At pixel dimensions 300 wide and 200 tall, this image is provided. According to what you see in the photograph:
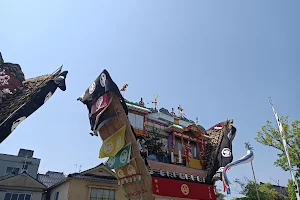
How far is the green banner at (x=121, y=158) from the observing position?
12.9 metres

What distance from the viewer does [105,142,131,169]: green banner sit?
12.9 metres

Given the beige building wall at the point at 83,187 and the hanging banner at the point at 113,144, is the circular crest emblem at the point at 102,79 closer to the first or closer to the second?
the hanging banner at the point at 113,144

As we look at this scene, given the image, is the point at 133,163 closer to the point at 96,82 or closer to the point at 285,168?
the point at 96,82

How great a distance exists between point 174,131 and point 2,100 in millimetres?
10319

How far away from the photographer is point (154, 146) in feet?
50.0

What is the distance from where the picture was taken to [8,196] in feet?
56.9

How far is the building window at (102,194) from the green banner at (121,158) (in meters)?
5.44

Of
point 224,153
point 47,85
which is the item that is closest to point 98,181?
point 224,153

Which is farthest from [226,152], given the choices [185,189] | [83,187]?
[83,187]

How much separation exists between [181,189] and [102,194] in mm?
6582

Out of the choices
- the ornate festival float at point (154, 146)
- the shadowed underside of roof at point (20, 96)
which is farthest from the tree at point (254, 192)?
the shadowed underside of roof at point (20, 96)

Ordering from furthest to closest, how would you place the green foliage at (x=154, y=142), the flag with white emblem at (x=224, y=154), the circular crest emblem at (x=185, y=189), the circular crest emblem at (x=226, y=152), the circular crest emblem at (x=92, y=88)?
the circular crest emblem at (x=226, y=152), the flag with white emblem at (x=224, y=154), the green foliage at (x=154, y=142), the circular crest emblem at (x=185, y=189), the circular crest emblem at (x=92, y=88)

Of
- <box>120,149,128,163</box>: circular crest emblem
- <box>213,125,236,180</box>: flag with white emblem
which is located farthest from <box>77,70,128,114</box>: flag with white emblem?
<box>213,125,236,180</box>: flag with white emblem

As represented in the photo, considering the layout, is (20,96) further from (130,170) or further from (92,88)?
(130,170)
